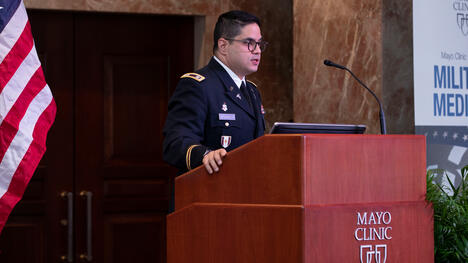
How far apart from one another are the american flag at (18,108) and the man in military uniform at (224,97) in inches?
35.5

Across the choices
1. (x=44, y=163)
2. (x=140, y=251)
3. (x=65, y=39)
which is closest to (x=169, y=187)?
(x=140, y=251)

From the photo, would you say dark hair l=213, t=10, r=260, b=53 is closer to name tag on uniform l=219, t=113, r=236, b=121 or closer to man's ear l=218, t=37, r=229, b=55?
man's ear l=218, t=37, r=229, b=55

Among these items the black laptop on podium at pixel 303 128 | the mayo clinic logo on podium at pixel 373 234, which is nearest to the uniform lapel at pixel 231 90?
the black laptop on podium at pixel 303 128

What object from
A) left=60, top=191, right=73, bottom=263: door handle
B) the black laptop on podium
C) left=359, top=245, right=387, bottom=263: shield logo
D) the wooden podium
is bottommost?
left=60, top=191, right=73, bottom=263: door handle

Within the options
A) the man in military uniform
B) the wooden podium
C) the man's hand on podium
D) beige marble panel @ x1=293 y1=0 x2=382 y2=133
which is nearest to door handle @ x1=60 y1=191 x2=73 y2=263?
beige marble panel @ x1=293 y1=0 x2=382 y2=133

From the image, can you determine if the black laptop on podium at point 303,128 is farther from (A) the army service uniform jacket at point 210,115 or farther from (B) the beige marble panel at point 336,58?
(B) the beige marble panel at point 336,58

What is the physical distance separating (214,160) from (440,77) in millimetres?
2223

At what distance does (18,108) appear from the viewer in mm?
3311

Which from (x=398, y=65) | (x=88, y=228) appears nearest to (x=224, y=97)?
(x=398, y=65)

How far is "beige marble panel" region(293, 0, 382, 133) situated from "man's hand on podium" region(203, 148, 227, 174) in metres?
2.17

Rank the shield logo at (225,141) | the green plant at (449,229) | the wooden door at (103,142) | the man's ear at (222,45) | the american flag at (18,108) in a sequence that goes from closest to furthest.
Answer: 1. the shield logo at (225,141)
2. the man's ear at (222,45)
3. the green plant at (449,229)
4. the american flag at (18,108)
5. the wooden door at (103,142)

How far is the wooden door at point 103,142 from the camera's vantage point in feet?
15.3

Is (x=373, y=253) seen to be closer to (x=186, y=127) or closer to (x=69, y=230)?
(x=186, y=127)

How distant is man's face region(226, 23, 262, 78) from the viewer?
2879 millimetres
